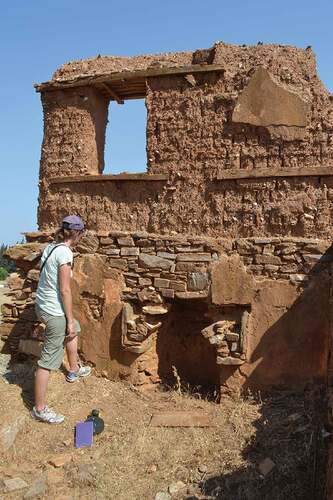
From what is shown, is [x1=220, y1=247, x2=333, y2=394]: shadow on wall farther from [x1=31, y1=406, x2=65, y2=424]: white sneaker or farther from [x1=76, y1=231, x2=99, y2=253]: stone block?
[x1=76, y1=231, x2=99, y2=253]: stone block

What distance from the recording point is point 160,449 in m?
4.41

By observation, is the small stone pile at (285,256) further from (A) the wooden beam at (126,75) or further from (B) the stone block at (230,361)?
(A) the wooden beam at (126,75)

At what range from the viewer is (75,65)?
258 inches

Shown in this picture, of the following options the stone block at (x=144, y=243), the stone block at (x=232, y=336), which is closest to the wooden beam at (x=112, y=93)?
the stone block at (x=144, y=243)

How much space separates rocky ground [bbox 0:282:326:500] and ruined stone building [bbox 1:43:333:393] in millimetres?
491

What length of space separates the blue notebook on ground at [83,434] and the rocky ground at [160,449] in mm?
69

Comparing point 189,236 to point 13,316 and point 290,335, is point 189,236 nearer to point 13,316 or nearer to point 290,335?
point 290,335

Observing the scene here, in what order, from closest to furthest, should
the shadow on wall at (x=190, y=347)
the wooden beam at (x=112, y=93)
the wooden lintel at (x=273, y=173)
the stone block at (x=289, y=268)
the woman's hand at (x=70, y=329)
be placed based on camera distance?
the woman's hand at (x=70, y=329)
the stone block at (x=289, y=268)
the wooden lintel at (x=273, y=173)
the wooden beam at (x=112, y=93)
the shadow on wall at (x=190, y=347)

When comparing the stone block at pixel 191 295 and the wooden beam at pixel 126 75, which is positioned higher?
the wooden beam at pixel 126 75

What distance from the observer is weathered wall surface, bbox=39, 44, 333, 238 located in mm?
5367

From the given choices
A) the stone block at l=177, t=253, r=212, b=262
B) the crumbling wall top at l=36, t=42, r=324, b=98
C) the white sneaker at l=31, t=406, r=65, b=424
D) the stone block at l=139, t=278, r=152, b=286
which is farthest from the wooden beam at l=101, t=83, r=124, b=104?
the white sneaker at l=31, t=406, r=65, b=424

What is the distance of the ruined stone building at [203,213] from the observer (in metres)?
5.18

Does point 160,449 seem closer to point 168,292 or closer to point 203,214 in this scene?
point 168,292

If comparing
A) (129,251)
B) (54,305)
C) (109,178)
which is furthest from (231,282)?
(109,178)
